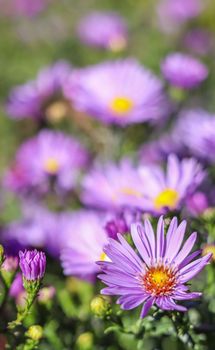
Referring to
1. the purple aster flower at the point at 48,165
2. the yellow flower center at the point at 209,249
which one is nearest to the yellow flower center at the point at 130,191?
the yellow flower center at the point at 209,249

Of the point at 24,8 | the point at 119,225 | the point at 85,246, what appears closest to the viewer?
the point at 119,225

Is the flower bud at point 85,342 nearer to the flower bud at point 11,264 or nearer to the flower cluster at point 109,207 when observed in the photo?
the flower cluster at point 109,207

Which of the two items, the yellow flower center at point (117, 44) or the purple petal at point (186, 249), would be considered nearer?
the purple petal at point (186, 249)

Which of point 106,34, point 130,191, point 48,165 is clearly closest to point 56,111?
point 48,165

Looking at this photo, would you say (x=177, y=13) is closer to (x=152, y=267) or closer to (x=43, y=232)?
(x=43, y=232)

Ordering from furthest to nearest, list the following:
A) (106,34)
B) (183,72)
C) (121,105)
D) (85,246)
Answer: (106,34), (121,105), (183,72), (85,246)

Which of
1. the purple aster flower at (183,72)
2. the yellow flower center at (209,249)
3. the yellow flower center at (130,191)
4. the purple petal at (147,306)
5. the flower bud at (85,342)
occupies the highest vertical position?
the purple aster flower at (183,72)

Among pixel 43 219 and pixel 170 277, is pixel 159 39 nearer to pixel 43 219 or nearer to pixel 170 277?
pixel 43 219
